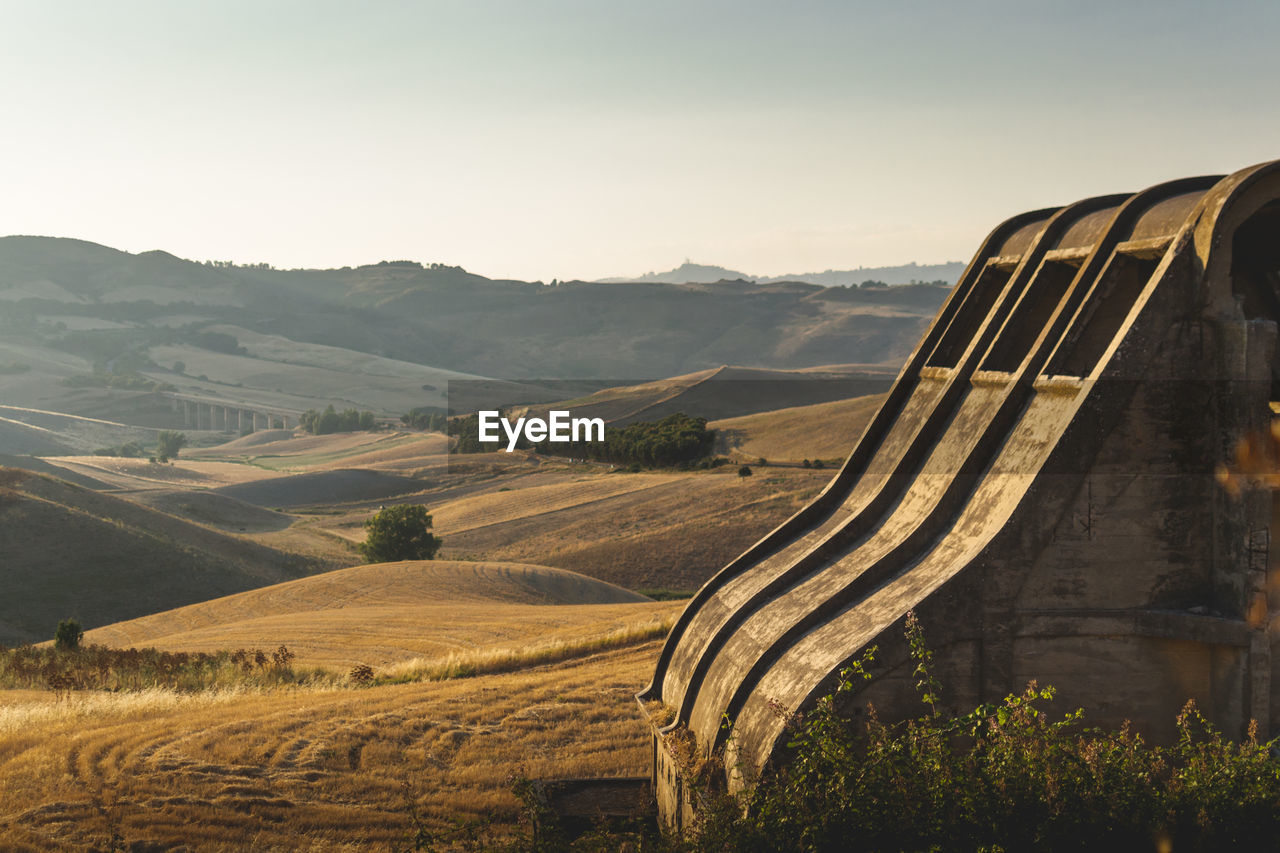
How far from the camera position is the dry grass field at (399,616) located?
950 inches

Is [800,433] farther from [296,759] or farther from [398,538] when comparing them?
[296,759]

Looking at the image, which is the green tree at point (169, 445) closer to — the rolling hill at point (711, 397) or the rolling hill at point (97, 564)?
the rolling hill at point (711, 397)

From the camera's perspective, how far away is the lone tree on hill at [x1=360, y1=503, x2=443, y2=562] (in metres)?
51.3

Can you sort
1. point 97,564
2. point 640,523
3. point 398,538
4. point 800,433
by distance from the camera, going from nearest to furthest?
point 97,564
point 398,538
point 640,523
point 800,433

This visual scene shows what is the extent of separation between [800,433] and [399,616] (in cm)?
5107

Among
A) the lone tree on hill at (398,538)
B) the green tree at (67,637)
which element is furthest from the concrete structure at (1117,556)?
the lone tree on hill at (398,538)

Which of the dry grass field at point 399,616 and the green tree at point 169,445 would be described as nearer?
the dry grass field at point 399,616

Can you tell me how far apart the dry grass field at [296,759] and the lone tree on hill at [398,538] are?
114 ft

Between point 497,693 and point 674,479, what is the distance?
4719 cm

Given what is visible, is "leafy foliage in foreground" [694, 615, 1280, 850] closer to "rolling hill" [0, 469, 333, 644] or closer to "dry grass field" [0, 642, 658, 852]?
"dry grass field" [0, 642, 658, 852]

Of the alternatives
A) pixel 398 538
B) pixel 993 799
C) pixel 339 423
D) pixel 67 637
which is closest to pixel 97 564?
pixel 398 538

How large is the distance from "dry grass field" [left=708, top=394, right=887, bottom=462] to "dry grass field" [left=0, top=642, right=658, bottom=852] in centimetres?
5238

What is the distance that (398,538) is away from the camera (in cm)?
5138

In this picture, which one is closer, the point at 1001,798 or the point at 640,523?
the point at 1001,798
